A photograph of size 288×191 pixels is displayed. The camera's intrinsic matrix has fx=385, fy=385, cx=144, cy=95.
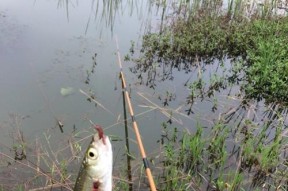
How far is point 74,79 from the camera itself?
6.61 meters

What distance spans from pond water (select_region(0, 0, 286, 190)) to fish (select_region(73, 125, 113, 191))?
2.54 meters

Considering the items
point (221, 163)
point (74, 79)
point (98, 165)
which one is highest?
point (98, 165)

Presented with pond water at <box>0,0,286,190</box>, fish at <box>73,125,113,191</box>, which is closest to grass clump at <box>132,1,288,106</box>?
pond water at <box>0,0,286,190</box>

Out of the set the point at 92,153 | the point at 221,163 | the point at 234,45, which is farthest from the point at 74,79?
the point at 92,153

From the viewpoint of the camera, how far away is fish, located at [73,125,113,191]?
2225 millimetres

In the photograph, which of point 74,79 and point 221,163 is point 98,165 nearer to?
point 221,163

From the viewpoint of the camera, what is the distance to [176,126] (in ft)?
18.5

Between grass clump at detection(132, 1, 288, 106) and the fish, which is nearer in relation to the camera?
the fish

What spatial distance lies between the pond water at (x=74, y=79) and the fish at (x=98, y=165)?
8.32 feet

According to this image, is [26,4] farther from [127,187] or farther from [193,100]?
[127,187]

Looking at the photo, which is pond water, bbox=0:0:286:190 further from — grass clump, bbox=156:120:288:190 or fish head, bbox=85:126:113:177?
fish head, bbox=85:126:113:177

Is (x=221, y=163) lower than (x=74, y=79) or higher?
lower

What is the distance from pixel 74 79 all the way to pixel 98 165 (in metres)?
4.51

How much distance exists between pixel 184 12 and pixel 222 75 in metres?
3.02
